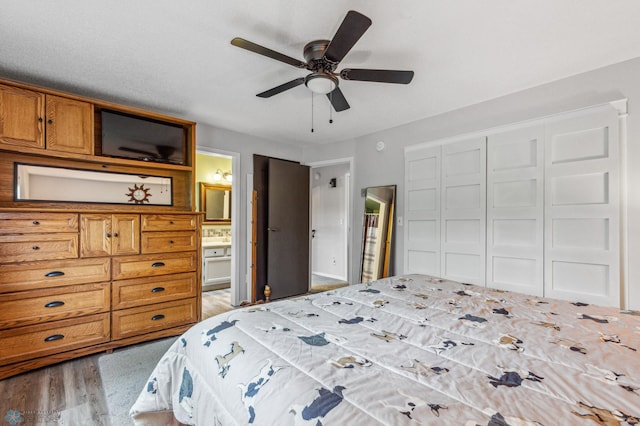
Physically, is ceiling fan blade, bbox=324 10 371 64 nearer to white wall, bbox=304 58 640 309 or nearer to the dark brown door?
Result: white wall, bbox=304 58 640 309

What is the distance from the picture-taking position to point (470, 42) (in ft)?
6.56

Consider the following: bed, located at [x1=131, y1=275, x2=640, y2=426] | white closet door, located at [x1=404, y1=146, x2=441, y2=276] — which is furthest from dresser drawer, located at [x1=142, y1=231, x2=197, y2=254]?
white closet door, located at [x1=404, y1=146, x2=441, y2=276]

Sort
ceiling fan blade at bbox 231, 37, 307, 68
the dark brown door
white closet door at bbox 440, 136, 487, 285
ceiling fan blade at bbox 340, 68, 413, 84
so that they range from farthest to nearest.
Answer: the dark brown door, white closet door at bbox 440, 136, 487, 285, ceiling fan blade at bbox 340, 68, 413, 84, ceiling fan blade at bbox 231, 37, 307, 68

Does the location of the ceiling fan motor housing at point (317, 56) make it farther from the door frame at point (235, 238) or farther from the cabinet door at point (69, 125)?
the door frame at point (235, 238)

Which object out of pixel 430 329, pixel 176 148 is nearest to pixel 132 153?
pixel 176 148

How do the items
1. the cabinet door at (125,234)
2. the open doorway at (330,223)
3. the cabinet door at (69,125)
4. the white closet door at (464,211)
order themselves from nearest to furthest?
the cabinet door at (69,125)
the cabinet door at (125,234)
the white closet door at (464,211)
the open doorway at (330,223)

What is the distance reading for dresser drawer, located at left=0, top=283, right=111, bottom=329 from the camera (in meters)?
2.19

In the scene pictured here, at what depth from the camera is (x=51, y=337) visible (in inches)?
92.3

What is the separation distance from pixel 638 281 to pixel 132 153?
4.37 metres

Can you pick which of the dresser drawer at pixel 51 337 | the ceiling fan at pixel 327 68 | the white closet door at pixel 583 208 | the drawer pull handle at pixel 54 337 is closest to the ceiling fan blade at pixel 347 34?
the ceiling fan at pixel 327 68

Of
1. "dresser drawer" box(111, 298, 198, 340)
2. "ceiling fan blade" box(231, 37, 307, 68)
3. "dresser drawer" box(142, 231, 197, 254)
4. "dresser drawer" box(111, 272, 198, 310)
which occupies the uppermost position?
"ceiling fan blade" box(231, 37, 307, 68)

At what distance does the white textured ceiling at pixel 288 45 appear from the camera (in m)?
1.69

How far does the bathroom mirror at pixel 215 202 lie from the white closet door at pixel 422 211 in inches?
125

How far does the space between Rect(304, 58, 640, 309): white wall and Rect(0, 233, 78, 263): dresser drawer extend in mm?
3123
